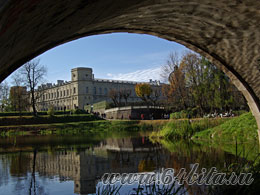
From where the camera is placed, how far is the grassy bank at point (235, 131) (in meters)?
12.2

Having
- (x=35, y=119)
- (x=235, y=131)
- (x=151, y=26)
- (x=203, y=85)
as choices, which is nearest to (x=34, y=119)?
(x=35, y=119)

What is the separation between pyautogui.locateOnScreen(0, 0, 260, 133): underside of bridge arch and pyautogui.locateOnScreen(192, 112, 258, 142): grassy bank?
655 centimetres

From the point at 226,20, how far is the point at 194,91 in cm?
2361

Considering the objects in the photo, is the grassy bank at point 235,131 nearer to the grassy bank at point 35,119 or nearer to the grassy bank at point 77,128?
the grassy bank at point 77,128

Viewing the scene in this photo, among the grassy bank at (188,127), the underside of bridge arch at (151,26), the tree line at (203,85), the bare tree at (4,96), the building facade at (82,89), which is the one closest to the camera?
the underside of bridge arch at (151,26)

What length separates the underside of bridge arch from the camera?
7.13ft

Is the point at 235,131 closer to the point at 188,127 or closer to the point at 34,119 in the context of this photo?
the point at 188,127

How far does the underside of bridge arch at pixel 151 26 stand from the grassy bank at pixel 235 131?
6.55 metres

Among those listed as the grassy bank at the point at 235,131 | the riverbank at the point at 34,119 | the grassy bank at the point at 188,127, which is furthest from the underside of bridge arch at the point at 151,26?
the riverbank at the point at 34,119

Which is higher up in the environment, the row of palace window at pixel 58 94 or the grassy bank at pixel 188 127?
the row of palace window at pixel 58 94

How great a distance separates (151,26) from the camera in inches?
197

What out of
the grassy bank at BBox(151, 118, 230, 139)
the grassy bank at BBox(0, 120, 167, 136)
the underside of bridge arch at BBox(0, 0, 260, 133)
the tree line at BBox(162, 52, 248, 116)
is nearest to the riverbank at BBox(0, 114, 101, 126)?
the grassy bank at BBox(0, 120, 167, 136)

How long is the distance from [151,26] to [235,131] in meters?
9.69

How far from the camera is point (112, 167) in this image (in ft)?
27.1
